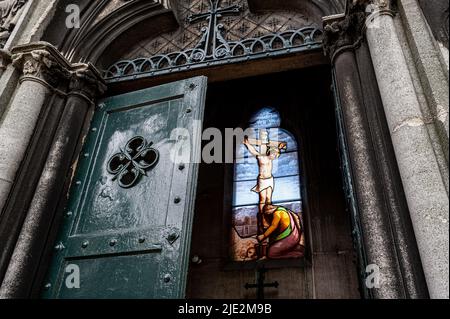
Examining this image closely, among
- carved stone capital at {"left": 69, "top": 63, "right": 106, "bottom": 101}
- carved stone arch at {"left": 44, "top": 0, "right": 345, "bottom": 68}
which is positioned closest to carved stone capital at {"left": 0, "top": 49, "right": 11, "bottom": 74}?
carved stone arch at {"left": 44, "top": 0, "right": 345, "bottom": 68}

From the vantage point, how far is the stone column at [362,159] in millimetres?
1989

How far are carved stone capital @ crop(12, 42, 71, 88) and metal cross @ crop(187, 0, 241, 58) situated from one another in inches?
49.7

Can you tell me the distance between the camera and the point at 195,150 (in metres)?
2.90

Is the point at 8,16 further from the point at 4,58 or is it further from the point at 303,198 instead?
the point at 303,198

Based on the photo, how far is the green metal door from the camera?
251 cm

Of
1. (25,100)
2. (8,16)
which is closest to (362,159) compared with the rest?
(25,100)

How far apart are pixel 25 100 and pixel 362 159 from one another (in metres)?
2.59

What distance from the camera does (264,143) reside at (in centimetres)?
616

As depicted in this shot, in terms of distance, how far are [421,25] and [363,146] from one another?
783 mm

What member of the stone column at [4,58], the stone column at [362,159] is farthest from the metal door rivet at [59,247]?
the stone column at [362,159]

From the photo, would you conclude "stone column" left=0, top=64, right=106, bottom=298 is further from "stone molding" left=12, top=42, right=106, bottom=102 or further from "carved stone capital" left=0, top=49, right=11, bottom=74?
"carved stone capital" left=0, top=49, right=11, bottom=74

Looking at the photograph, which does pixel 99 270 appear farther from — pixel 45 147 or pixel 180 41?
pixel 180 41

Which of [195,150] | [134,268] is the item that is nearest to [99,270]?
[134,268]

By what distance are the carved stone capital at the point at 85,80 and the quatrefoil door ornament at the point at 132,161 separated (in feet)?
2.36
